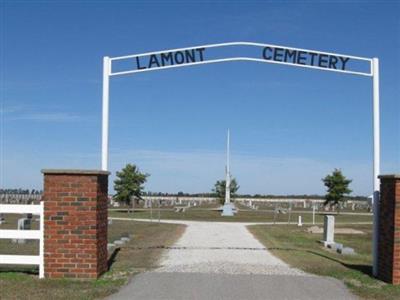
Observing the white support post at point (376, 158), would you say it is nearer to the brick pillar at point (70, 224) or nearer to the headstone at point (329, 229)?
the brick pillar at point (70, 224)

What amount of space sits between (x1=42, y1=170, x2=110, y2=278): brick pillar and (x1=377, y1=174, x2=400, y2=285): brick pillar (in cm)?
506

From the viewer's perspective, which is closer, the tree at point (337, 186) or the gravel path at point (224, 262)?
the gravel path at point (224, 262)

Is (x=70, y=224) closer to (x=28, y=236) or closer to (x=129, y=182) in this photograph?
(x=28, y=236)

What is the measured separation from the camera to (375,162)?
1178 centimetres

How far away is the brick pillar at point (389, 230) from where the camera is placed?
1041 centimetres

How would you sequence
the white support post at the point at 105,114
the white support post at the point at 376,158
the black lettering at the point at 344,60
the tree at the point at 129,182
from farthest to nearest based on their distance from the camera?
the tree at the point at 129,182
the black lettering at the point at 344,60
the white support post at the point at 105,114
the white support post at the point at 376,158

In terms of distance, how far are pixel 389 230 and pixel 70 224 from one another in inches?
218

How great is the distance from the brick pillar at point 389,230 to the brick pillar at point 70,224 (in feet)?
16.6

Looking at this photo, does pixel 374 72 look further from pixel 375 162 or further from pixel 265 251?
pixel 265 251

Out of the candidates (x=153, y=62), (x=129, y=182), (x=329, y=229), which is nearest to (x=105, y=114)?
(x=153, y=62)

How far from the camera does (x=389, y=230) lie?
10.7 m

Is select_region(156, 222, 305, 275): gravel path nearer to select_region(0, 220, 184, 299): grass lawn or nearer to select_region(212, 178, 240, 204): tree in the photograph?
select_region(0, 220, 184, 299): grass lawn

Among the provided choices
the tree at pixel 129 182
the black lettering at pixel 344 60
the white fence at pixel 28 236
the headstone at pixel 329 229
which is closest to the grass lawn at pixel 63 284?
Result: the white fence at pixel 28 236

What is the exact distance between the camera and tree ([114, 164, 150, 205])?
2117 inches
